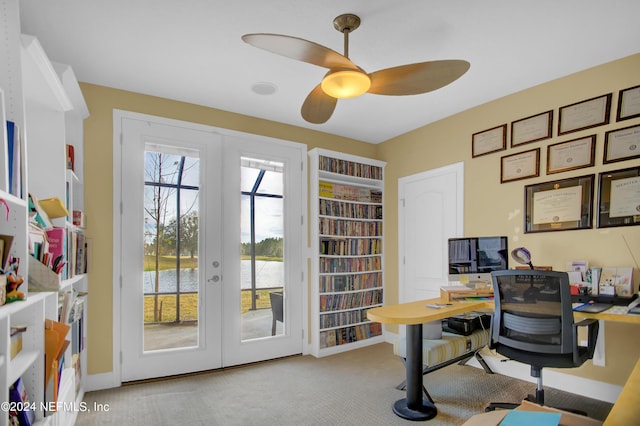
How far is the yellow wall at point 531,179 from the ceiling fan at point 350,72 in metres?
1.62

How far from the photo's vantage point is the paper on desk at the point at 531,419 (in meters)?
0.86

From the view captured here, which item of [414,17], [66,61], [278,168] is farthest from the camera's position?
[278,168]

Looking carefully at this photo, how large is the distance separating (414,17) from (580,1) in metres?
0.95

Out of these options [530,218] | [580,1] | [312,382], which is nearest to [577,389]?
[530,218]

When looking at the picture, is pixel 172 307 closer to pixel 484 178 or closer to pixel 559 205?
pixel 484 178

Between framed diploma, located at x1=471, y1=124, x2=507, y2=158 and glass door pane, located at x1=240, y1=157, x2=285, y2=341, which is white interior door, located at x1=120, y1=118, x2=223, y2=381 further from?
framed diploma, located at x1=471, y1=124, x2=507, y2=158

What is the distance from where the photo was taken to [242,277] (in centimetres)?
375

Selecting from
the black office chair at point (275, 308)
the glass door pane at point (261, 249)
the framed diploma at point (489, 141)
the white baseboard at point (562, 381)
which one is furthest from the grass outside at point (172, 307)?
the framed diploma at point (489, 141)

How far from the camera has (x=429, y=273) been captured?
4.19 m

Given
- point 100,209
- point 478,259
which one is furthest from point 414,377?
point 100,209

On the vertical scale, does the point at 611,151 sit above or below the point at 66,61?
below

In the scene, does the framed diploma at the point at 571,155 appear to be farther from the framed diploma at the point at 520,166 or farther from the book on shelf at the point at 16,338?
the book on shelf at the point at 16,338

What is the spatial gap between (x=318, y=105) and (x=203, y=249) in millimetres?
1893

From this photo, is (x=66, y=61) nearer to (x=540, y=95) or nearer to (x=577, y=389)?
(x=540, y=95)
